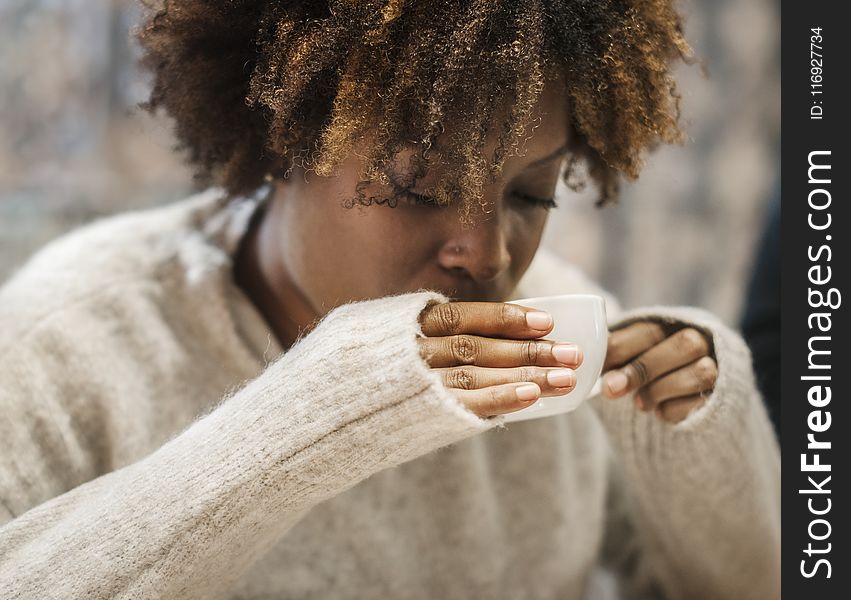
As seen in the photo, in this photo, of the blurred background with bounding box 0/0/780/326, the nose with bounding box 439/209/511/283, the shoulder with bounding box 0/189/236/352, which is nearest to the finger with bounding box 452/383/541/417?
the nose with bounding box 439/209/511/283

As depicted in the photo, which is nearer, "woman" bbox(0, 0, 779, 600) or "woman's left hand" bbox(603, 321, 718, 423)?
"woman" bbox(0, 0, 779, 600)

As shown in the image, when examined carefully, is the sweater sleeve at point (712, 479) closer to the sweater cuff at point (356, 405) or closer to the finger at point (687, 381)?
the finger at point (687, 381)

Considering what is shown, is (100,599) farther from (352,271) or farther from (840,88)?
(840,88)

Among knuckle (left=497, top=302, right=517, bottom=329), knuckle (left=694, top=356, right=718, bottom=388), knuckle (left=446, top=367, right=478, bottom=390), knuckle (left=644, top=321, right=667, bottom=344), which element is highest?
knuckle (left=644, top=321, right=667, bottom=344)

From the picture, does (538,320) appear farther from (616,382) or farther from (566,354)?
(616,382)

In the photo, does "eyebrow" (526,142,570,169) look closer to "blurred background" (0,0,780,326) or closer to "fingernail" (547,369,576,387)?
"fingernail" (547,369,576,387)

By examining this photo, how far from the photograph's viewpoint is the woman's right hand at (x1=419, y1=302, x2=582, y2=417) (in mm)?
594

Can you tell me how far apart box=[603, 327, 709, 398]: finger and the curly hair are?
0.64ft

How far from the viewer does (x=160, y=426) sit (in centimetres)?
83

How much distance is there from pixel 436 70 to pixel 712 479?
54 cm

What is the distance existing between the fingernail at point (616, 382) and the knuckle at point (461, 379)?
23 centimetres

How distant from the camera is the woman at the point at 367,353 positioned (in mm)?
619

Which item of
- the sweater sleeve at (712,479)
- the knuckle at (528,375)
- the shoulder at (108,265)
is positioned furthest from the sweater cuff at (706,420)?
the shoulder at (108,265)

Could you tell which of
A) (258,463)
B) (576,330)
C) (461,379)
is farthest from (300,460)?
(576,330)
